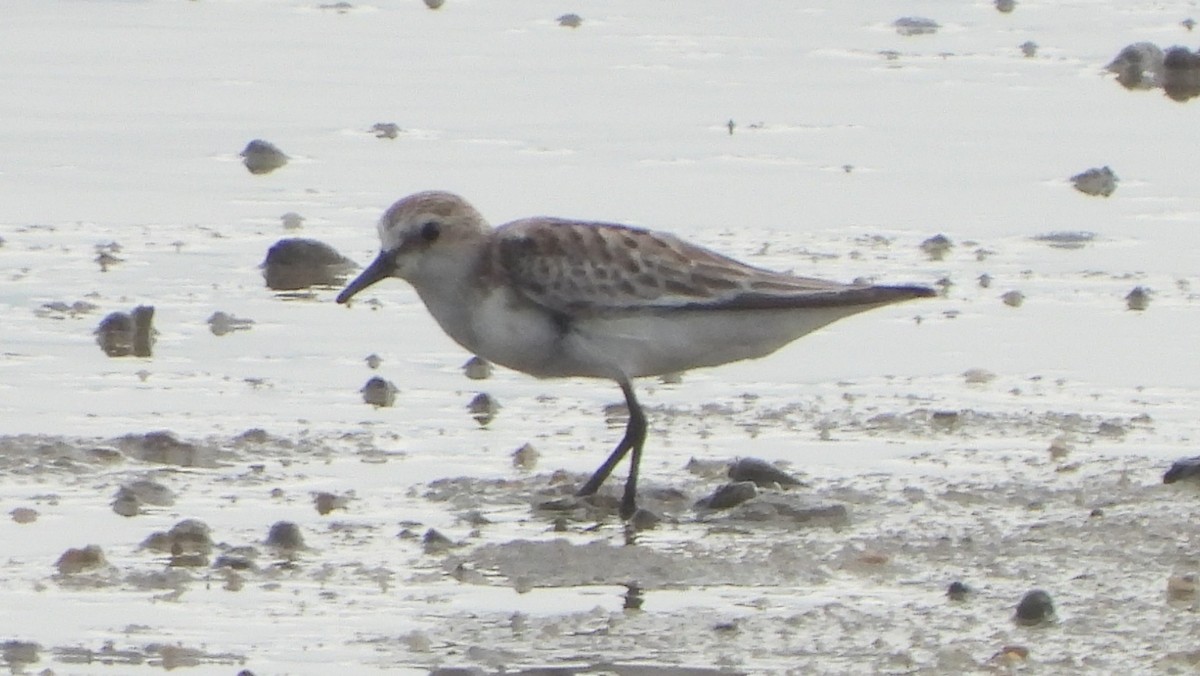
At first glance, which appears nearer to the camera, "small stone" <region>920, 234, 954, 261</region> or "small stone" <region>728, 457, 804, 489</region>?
"small stone" <region>728, 457, 804, 489</region>

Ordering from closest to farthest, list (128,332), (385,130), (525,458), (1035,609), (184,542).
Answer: (1035,609) < (184,542) < (525,458) < (128,332) < (385,130)

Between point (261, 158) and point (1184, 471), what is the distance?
4869mm

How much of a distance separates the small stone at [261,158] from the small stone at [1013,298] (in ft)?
10.3

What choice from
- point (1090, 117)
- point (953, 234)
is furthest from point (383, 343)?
point (1090, 117)

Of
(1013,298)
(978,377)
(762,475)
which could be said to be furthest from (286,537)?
(1013,298)

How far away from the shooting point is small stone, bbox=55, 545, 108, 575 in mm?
6148

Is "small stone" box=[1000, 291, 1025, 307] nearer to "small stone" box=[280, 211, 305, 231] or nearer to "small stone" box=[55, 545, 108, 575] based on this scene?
"small stone" box=[280, 211, 305, 231]

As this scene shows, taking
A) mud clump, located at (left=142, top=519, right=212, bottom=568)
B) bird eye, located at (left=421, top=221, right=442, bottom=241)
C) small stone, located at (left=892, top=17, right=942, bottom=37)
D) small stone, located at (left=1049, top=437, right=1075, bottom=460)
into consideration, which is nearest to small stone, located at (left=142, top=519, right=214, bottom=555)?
mud clump, located at (left=142, top=519, right=212, bottom=568)

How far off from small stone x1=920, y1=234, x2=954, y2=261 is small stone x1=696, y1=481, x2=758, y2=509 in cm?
305

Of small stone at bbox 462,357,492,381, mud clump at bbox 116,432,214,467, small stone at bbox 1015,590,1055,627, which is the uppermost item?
small stone at bbox 462,357,492,381

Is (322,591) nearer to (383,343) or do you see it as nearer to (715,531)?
(715,531)

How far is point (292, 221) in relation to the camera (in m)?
10.1

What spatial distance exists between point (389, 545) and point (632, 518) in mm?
740

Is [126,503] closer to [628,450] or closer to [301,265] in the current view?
[628,450]
